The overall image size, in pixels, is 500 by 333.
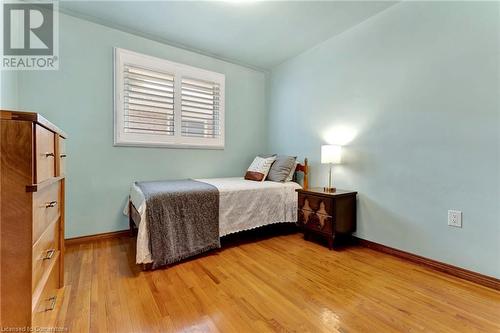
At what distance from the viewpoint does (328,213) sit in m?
2.39

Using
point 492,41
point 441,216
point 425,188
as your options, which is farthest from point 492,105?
point 441,216

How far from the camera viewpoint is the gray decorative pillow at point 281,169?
119 inches

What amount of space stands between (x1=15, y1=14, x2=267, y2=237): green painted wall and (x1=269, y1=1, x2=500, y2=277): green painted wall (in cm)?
214

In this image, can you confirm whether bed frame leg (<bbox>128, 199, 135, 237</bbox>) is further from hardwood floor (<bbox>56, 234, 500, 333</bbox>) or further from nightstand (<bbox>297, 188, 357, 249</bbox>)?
nightstand (<bbox>297, 188, 357, 249</bbox>)

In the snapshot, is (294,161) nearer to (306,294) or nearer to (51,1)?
(306,294)

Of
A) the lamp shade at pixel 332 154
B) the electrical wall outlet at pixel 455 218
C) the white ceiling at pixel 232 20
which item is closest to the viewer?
the electrical wall outlet at pixel 455 218

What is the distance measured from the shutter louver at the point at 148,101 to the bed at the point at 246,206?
76 cm

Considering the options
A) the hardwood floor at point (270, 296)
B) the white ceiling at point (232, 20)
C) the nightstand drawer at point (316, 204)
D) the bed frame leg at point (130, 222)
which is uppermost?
the white ceiling at point (232, 20)

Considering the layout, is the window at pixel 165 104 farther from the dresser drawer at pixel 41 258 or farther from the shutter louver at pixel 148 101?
the dresser drawer at pixel 41 258

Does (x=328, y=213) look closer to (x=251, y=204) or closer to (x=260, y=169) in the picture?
(x=251, y=204)

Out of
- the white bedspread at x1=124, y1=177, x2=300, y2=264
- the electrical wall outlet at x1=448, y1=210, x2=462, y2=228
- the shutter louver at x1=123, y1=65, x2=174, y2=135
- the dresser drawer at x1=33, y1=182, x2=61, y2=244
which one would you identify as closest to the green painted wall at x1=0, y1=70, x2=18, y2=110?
the shutter louver at x1=123, y1=65, x2=174, y2=135

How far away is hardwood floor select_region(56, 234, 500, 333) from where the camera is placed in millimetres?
1288

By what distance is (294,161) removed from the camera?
3.12 meters

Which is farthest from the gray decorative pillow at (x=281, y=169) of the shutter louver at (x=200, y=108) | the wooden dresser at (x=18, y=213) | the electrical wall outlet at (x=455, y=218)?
the wooden dresser at (x=18, y=213)
